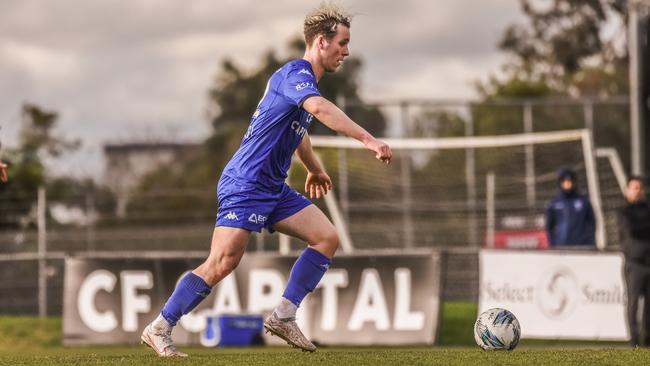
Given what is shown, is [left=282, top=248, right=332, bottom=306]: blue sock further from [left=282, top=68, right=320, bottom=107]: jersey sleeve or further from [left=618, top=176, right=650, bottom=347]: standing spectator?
[left=618, top=176, right=650, bottom=347]: standing spectator

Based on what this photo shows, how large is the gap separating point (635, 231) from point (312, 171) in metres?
6.89

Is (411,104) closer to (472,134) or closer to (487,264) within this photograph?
(472,134)

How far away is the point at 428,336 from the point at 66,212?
10.3 metres

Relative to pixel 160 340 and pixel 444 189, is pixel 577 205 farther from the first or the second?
pixel 444 189

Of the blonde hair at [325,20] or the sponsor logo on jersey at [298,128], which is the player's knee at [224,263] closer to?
the sponsor logo on jersey at [298,128]

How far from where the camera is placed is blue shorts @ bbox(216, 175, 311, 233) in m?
8.55

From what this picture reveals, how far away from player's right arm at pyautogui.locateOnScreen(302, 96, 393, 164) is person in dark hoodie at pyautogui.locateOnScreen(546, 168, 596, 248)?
29.9ft

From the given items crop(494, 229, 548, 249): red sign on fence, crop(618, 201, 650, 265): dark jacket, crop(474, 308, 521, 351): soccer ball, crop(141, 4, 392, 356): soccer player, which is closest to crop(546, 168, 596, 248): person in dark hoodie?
crop(618, 201, 650, 265): dark jacket

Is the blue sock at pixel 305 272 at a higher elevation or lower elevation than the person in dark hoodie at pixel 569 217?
lower

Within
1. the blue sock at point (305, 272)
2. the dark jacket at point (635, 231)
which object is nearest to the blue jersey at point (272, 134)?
the blue sock at point (305, 272)

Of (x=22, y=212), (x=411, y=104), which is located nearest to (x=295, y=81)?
(x=22, y=212)

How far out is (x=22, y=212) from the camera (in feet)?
74.9

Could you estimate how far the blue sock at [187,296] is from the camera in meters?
8.71

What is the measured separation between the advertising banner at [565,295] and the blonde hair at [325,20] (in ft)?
27.6
